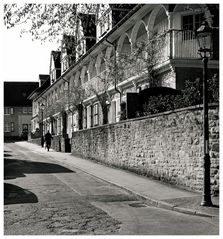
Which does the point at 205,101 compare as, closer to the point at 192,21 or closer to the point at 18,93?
the point at 192,21

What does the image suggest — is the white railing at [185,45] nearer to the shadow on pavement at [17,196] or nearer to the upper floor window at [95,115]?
the shadow on pavement at [17,196]

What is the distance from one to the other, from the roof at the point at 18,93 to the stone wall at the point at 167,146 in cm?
6173

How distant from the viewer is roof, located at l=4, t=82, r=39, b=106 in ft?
261

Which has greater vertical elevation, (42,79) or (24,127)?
(42,79)

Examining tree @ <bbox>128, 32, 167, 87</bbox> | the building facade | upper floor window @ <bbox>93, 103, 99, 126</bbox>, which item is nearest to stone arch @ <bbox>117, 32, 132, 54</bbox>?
the building facade

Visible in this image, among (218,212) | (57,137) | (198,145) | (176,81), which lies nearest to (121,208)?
(218,212)

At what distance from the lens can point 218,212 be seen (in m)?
9.23

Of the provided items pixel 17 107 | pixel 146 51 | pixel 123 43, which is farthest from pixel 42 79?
pixel 146 51

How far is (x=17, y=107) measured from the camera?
80438mm

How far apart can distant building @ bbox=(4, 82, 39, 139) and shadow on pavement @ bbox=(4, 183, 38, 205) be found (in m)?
62.4

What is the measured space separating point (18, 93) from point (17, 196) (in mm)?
71697

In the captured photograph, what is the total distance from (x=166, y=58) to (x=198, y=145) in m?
8.99

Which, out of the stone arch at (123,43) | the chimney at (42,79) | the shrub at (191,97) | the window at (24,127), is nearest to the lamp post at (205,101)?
the shrub at (191,97)

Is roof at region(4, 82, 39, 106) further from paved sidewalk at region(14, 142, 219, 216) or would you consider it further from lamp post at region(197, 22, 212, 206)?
lamp post at region(197, 22, 212, 206)
